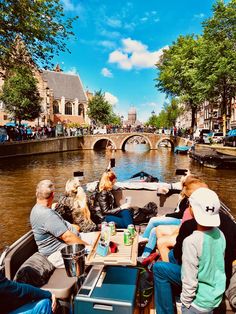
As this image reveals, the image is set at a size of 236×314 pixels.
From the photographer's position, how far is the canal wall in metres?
25.8

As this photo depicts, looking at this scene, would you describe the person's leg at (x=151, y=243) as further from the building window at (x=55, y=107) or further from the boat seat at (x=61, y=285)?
the building window at (x=55, y=107)

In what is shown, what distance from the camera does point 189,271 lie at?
2.47 metres

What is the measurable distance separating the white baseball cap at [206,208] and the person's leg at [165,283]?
72cm

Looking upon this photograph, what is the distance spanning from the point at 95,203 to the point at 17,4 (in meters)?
11.3

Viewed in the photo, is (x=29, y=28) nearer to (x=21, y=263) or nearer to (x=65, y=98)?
(x=21, y=263)

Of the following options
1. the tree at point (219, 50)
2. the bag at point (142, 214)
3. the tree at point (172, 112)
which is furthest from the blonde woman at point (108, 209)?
the tree at point (172, 112)

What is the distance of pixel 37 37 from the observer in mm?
14305

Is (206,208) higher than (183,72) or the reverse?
the reverse

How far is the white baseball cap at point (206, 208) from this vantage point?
2.45 m

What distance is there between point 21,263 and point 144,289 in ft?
4.89

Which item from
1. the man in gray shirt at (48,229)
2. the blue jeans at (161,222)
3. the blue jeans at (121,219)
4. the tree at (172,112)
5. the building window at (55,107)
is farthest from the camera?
the building window at (55,107)

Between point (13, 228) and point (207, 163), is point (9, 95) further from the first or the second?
point (13, 228)

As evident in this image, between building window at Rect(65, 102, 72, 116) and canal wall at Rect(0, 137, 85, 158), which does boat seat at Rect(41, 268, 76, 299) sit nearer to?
canal wall at Rect(0, 137, 85, 158)

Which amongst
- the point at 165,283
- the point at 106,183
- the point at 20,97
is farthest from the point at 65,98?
the point at 165,283
